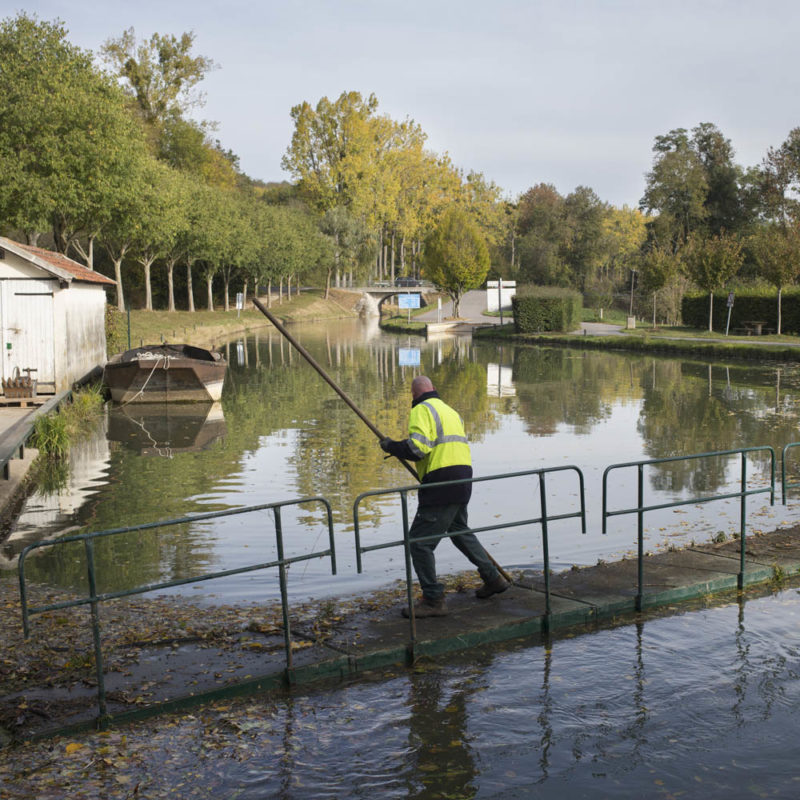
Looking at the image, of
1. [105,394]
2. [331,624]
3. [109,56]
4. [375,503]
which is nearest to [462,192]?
[109,56]

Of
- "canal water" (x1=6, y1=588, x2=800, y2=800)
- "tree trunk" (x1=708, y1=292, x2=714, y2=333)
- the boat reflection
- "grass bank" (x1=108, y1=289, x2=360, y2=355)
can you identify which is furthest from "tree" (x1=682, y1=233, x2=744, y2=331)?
"canal water" (x1=6, y1=588, x2=800, y2=800)

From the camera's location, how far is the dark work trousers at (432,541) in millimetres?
8117

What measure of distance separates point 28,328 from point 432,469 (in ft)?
66.4

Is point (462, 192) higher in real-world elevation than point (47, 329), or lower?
higher

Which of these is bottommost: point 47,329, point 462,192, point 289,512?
point 289,512

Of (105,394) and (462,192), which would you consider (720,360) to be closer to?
(105,394)

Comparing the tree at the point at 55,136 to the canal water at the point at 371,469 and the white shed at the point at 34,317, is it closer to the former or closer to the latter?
the canal water at the point at 371,469

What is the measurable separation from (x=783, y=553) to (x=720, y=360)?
32.8 meters

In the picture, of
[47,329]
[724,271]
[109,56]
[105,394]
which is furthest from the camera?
[109,56]

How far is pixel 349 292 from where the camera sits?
98.9 meters

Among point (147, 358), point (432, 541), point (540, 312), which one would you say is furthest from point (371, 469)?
point (540, 312)

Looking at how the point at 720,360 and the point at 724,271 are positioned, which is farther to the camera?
the point at 724,271

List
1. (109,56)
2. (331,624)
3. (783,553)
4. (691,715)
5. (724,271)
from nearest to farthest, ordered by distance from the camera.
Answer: (691,715), (331,624), (783,553), (724,271), (109,56)

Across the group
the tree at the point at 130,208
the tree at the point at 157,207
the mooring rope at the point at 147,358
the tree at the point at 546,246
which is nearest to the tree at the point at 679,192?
the tree at the point at 546,246
